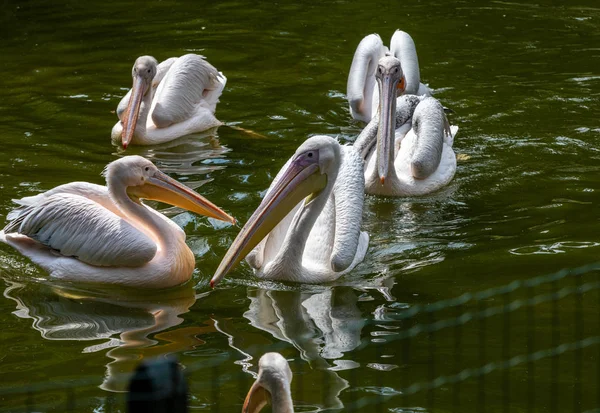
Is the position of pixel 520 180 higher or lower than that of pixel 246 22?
lower

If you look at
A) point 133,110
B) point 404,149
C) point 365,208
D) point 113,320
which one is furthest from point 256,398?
point 133,110

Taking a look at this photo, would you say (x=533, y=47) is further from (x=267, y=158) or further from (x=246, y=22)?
(x=267, y=158)

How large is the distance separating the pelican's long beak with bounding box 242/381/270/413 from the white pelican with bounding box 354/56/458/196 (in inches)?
140

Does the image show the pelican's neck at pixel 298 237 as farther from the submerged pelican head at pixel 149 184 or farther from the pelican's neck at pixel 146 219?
the pelican's neck at pixel 146 219

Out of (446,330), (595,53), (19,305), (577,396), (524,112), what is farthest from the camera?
(595,53)

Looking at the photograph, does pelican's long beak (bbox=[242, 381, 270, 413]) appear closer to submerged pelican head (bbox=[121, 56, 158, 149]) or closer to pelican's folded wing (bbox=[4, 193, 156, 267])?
pelican's folded wing (bbox=[4, 193, 156, 267])

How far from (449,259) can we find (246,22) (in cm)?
635

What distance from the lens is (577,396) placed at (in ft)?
13.7

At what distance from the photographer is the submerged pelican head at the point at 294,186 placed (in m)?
5.25

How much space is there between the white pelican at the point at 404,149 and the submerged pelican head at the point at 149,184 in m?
1.52

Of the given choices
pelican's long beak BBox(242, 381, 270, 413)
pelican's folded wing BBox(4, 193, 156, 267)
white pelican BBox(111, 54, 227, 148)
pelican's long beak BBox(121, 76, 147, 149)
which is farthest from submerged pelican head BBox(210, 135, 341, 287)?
white pelican BBox(111, 54, 227, 148)

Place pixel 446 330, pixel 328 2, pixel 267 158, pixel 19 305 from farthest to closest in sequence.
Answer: pixel 328 2 → pixel 267 158 → pixel 19 305 → pixel 446 330

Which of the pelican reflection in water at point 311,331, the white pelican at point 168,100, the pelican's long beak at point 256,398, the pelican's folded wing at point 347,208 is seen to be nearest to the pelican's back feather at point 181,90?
the white pelican at point 168,100

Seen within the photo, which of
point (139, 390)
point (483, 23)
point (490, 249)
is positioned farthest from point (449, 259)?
point (483, 23)
